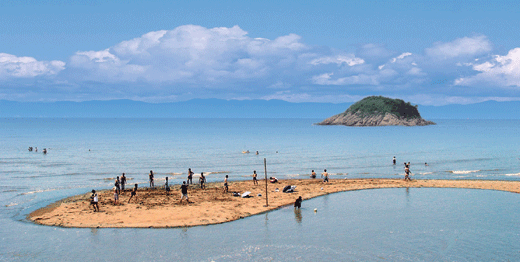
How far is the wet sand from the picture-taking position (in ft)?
101

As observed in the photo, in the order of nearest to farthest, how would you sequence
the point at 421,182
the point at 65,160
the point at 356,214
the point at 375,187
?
the point at 356,214 → the point at 375,187 → the point at 421,182 → the point at 65,160

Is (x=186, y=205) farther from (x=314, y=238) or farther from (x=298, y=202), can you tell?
(x=314, y=238)

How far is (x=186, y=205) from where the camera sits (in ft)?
116

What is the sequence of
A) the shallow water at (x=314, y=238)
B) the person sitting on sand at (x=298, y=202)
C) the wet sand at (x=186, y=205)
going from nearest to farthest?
the shallow water at (x=314, y=238), the wet sand at (x=186, y=205), the person sitting on sand at (x=298, y=202)

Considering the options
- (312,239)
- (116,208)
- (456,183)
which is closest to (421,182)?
(456,183)

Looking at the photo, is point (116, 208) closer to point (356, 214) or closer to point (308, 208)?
point (308, 208)

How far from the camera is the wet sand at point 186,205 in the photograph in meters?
30.6

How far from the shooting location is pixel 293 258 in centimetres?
2323

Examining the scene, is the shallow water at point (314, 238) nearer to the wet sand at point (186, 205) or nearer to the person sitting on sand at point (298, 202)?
the person sitting on sand at point (298, 202)

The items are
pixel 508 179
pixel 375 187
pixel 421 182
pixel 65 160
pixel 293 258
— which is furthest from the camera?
pixel 65 160

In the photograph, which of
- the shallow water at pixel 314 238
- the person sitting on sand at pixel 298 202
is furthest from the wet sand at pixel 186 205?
the person sitting on sand at pixel 298 202

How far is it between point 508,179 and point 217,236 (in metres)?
42.5

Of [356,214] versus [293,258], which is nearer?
[293,258]

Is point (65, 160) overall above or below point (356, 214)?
above
